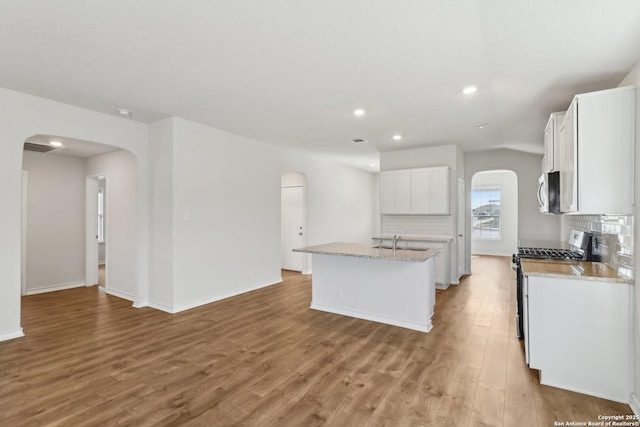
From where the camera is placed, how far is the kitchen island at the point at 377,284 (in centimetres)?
372

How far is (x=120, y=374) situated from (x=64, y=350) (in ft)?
3.26

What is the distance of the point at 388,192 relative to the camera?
20.3 feet

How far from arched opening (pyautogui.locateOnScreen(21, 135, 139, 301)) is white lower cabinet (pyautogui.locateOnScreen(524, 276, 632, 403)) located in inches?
198

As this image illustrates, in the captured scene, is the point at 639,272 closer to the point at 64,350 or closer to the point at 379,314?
the point at 379,314

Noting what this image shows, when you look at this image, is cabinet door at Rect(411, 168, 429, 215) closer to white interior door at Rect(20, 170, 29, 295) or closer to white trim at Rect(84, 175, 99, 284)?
white trim at Rect(84, 175, 99, 284)

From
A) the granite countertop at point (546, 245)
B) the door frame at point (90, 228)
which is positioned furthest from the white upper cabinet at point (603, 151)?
the door frame at point (90, 228)

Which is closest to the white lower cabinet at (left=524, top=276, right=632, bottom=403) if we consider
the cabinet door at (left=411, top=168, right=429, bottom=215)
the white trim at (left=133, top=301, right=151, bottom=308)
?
the cabinet door at (left=411, top=168, right=429, bottom=215)

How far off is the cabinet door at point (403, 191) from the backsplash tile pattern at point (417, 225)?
1.16 feet

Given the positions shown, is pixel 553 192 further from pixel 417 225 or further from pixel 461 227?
pixel 461 227

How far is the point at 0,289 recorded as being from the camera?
132 inches

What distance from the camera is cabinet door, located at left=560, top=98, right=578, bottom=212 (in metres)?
2.43

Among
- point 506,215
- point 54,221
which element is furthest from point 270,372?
point 506,215

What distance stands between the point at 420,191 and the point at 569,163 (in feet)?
10.7

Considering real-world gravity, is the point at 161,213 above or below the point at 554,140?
below
